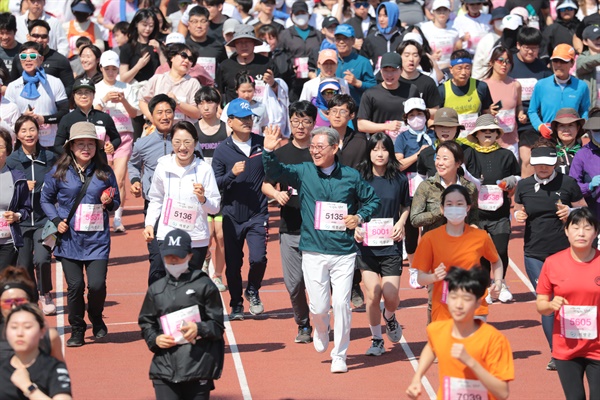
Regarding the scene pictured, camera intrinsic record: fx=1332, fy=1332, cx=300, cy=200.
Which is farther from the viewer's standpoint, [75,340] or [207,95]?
[207,95]

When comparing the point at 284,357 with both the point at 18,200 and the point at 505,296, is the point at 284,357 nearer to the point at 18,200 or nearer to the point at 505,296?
the point at 18,200

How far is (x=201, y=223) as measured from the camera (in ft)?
39.4

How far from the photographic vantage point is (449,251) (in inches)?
405

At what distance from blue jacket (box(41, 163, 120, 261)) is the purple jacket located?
172 inches

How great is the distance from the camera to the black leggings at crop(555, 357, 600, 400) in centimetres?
931

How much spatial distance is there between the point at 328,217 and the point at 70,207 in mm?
2614

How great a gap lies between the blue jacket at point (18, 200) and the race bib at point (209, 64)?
5147 mm

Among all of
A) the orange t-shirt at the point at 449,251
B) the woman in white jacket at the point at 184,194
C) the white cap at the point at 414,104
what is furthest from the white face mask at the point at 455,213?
the white cap at the point at 414,104

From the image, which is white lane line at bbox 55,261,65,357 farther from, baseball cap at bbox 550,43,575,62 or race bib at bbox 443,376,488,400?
baseball cap at bbox 550,43,575,62

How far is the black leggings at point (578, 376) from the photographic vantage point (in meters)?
9.31

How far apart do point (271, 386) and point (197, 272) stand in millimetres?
2479

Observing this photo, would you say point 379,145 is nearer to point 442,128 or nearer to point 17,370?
point 442,128

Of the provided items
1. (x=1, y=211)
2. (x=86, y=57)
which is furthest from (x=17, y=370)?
(x=86, y=57)

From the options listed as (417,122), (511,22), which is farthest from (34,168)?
(511,22)
